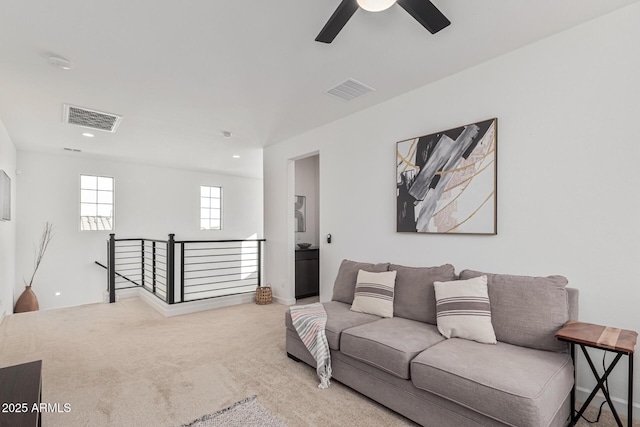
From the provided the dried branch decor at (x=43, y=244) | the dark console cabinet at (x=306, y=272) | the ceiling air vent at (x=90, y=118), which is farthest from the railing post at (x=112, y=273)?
the dark console cabinet at (x=306, y=272)

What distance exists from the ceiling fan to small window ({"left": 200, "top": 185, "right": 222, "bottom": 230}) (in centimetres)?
669

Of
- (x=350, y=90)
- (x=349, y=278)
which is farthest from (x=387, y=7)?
(x=349, y=278)

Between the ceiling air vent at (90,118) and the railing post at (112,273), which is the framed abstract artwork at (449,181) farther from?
the railing post at (112,273)

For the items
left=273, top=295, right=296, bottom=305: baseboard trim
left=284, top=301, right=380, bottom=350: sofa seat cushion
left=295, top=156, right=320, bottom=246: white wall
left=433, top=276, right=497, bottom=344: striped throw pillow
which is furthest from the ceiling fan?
left=295, top=156, right=320, bottom=246: white wall

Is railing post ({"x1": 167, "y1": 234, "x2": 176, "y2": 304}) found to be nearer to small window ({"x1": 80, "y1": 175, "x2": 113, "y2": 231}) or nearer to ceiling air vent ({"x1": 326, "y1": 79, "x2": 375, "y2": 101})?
small window ({"x1": 80, "y1": 175, "x2": 113, "y2": 231})

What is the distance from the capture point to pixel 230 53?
2.58 m

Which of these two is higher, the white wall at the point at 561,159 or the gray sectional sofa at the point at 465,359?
the white wall at the point at 561,159

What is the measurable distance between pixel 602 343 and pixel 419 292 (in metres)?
1.19

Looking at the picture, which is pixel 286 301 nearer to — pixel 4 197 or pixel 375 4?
pixel 4 197

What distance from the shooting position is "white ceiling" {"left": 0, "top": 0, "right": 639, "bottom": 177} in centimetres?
208

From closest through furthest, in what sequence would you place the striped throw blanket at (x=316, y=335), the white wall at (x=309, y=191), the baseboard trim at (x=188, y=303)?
the striped throw blanket at (x=316, y=335) < the baseboard trim at (x=188, y=303) < the white wall at (x=309, y=191)

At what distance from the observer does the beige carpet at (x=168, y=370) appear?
2.08 meters

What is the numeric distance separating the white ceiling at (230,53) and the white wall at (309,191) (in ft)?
6.09

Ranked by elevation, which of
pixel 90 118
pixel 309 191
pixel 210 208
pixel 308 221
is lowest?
pixel 308 221
